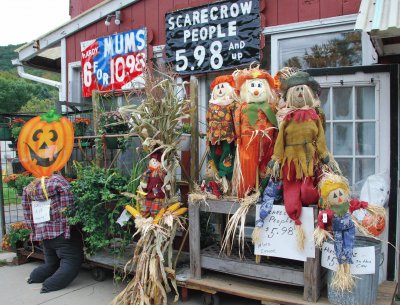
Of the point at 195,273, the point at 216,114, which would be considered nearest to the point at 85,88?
the point at 216,114

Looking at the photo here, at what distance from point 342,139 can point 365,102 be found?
1.40ft

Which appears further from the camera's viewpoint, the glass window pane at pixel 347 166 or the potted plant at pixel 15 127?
the potted plant at pixel 15 127

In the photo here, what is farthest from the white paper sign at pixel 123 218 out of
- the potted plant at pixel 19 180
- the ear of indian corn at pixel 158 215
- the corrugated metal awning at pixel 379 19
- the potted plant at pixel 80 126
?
the corrugated metal awning at pixel 379 19

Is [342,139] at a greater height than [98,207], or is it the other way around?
[342,139]

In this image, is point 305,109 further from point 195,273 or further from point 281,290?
point 195,273

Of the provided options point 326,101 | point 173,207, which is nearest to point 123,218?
point 173,207

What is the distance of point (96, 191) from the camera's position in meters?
4.36

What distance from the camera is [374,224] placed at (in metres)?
3.36

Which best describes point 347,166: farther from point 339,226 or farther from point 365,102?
point 339,226

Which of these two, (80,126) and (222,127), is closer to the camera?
(222,127)

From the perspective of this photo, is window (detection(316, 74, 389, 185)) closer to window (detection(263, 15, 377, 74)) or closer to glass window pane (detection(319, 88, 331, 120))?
glass window pane (detection(319, 88, 331, 120))

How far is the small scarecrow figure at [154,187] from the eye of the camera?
3.98 meters

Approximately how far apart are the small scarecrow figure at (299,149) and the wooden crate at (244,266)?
0.26 meters

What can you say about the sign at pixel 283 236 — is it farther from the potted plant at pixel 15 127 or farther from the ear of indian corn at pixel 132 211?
the potted plant at pixel 15 127
